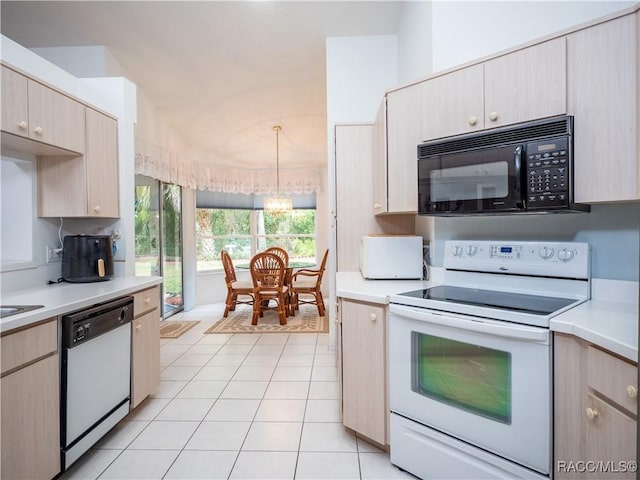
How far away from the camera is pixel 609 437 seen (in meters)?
1.04

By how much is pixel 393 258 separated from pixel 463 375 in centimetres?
85

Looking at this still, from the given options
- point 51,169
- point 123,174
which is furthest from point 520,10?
point 51,169

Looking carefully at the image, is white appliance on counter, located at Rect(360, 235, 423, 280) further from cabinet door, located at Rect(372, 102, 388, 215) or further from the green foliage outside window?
the green foliage outside window

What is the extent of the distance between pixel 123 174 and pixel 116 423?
5.62 ft

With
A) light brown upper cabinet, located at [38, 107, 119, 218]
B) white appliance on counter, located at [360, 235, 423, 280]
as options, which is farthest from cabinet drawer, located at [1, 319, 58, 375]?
white appliance on counter, located at [360, 235, 423, 280]

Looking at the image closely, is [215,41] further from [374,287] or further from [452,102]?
[374,287]

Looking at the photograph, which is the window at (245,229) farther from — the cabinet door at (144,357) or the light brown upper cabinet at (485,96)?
the light brown upper cabinet at (485,96)

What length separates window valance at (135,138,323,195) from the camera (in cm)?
394

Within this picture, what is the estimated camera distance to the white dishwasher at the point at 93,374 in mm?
1541

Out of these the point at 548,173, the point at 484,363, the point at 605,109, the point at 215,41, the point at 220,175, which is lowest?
the point at 484,363

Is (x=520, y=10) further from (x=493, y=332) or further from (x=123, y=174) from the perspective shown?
(x=123, y=174)

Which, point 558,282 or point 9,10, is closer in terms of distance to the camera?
point 558,282

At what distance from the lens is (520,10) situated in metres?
1.87

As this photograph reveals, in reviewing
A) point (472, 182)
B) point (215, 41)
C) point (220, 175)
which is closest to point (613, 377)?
point (472, 182)
